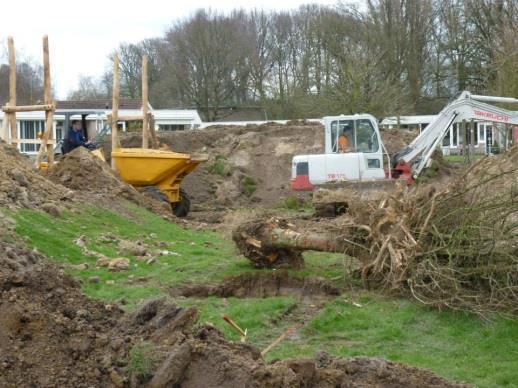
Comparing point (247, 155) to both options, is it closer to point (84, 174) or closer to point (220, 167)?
point (220, 167)

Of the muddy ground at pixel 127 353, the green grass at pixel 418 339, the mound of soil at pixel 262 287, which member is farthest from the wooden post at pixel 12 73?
the muddy ground at pixel 127 353

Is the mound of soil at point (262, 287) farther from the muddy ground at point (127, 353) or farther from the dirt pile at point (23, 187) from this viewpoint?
the dirt pile at point (23, 187)

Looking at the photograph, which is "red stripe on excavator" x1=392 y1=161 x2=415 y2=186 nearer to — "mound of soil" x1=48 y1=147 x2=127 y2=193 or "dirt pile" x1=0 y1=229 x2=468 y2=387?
"mound of soil" x1=48 y1=147 x2=127 y2=193

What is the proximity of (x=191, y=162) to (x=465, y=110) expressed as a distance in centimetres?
683

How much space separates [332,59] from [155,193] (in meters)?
28.4

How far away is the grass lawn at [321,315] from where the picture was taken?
8.16 m

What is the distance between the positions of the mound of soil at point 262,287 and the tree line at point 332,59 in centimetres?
1828

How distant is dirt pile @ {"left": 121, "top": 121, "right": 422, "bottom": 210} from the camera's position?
27.7m

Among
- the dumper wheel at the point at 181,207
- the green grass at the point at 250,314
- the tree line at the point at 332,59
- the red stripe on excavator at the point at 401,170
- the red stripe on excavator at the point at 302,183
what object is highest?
the tree line at the point at 332,59

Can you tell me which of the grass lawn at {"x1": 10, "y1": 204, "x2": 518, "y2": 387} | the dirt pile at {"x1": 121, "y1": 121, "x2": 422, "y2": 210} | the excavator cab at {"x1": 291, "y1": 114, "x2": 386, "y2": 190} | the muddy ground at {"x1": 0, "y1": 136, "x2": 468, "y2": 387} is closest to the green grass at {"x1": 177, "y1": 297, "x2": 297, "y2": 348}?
the grass lawn at {"x1": 10, "y1": 204, "x2": 518, "y2": 387}

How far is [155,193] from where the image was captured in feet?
66.2

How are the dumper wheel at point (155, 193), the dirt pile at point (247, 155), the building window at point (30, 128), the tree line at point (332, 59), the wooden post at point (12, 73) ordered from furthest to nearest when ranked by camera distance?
the building window at point (30, 128) < the tree line at point (332, 59) < the dirt pile at point (247, 155) < the dumper wheel at point (155, 193) < the wooden post at point (12, 73)

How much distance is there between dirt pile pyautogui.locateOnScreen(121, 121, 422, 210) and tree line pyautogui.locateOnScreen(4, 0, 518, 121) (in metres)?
4.75

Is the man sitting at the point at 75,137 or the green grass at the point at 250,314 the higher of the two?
the man sitting at the point at 75,137
